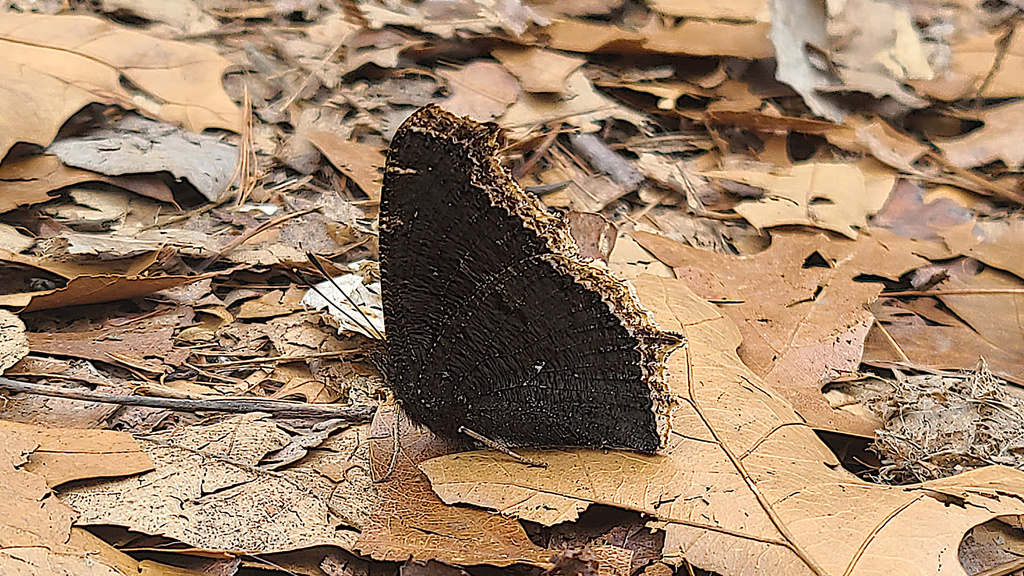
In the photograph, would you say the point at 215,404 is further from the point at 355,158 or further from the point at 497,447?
the point at 355,158

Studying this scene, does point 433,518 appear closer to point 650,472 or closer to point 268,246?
point 650,472

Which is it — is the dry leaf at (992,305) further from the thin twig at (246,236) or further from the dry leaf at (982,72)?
the thin twig at (246,236)

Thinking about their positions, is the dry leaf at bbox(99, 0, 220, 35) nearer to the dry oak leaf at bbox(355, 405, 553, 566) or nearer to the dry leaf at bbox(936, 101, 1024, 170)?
the dry oak leaf at bbox(355, 405, 553, 566)

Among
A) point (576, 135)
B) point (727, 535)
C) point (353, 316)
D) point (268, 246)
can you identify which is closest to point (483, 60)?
point (576, 135)

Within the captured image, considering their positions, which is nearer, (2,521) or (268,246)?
(2,521)

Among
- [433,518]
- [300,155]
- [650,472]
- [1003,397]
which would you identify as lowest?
[300,155]

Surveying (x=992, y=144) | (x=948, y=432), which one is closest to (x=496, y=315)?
(x=948, y=432)
